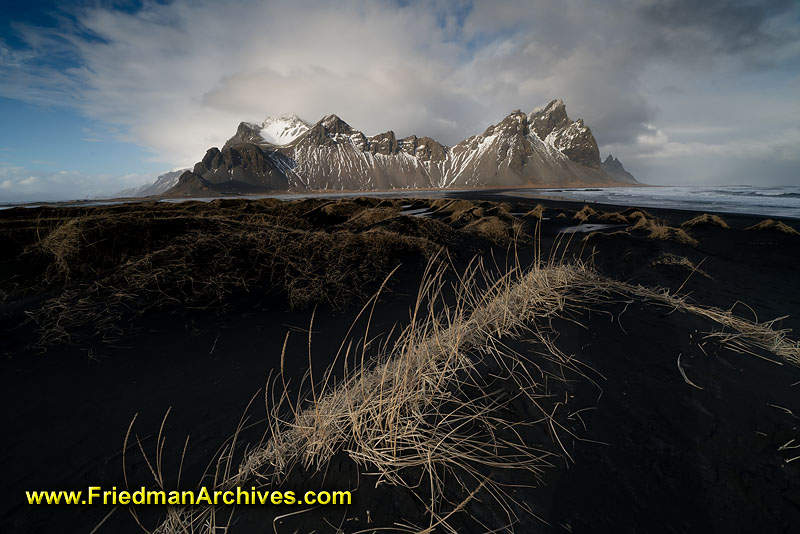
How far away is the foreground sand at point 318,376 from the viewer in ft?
4.30

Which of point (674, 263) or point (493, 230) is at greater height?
point (493, 230)

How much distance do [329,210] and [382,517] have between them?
700 inches

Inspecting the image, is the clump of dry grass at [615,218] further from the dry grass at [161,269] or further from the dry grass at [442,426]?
the dry grass at [442,426]

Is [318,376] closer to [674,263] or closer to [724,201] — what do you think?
[674,263]

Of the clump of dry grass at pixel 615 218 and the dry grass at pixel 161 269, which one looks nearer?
the dry grass at pixel 161 269

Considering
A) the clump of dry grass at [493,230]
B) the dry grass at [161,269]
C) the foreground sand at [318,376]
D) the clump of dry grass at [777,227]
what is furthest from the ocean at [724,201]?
the dry grass at [161,269]

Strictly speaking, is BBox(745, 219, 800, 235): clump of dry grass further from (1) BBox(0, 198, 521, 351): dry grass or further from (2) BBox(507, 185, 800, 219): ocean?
(1) BBox(0, 198, 521, 351): dry grass

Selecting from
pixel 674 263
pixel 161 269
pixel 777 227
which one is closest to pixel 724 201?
pixel 777 227

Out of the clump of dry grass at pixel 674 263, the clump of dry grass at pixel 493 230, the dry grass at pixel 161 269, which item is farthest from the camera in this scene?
the clump of dry grass at pixel 493 230

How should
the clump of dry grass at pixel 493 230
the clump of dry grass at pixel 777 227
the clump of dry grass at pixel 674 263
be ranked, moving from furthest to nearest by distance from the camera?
the clump of dry grass at pixel 493 230 < the clump of dry grass at pixel 777 227 < the clump of dry grass at pixel 674 263

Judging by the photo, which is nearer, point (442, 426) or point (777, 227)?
point (442, 426)

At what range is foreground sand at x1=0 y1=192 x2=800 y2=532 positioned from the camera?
1.31 m

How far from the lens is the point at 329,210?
58.5ft

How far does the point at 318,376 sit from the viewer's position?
141 inches
